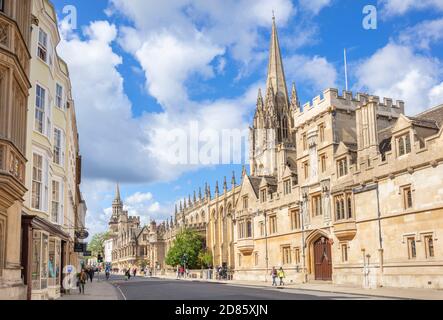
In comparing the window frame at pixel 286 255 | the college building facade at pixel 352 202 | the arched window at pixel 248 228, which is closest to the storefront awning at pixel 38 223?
the college building facade at pixel 352 202

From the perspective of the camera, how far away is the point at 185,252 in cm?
8188

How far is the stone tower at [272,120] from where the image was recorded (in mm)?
100188

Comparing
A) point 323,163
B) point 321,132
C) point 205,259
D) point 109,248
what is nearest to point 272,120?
point 205,259

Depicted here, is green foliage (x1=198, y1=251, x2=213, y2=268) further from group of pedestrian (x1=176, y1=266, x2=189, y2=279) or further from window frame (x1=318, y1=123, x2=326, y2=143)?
window frame (x1=318, y1=123, x2=326, y2=143)

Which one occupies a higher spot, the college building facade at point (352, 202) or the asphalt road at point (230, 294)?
the college building facade at point (352, 202)

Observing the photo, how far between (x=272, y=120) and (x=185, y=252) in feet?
113

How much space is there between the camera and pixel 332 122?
3875 centimetres

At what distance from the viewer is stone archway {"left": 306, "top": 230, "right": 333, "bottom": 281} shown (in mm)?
39097

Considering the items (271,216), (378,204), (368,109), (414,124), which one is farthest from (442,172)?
(271,216)

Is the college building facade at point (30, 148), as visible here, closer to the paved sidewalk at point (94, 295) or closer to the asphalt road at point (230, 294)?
the paved sidewalk at point (94, 295)

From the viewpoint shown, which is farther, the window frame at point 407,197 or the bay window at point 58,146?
the window frame at point 407,197
